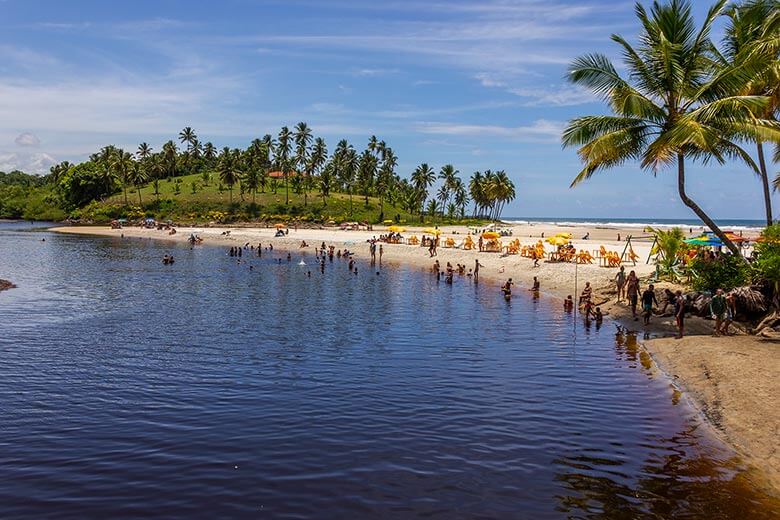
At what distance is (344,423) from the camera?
46.0 ft

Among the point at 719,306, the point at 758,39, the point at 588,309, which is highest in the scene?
the point at 758,39

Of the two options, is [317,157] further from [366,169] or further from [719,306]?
[719,306]

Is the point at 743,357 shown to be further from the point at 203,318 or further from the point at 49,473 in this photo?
the point at 203,318

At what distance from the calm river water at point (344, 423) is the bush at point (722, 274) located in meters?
5.18

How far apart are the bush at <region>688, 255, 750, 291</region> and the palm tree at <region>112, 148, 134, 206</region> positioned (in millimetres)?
132995

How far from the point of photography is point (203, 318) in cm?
2961

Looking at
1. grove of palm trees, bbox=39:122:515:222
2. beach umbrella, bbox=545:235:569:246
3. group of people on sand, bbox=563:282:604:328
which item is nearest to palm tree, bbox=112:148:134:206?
grove of palm trees, bbox=39:122:515:222

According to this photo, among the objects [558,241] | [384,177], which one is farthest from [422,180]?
[558,241]

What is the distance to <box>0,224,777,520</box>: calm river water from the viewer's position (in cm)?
1013

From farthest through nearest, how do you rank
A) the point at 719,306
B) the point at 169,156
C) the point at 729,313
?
the point at 169,156 < the point at 729,313 < the point at 719,306

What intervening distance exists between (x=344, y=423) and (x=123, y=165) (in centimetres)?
14035

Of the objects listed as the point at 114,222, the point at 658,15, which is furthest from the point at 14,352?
the point at 114,222

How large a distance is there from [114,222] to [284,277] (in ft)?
283

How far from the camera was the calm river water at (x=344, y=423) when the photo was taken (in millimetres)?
10133
